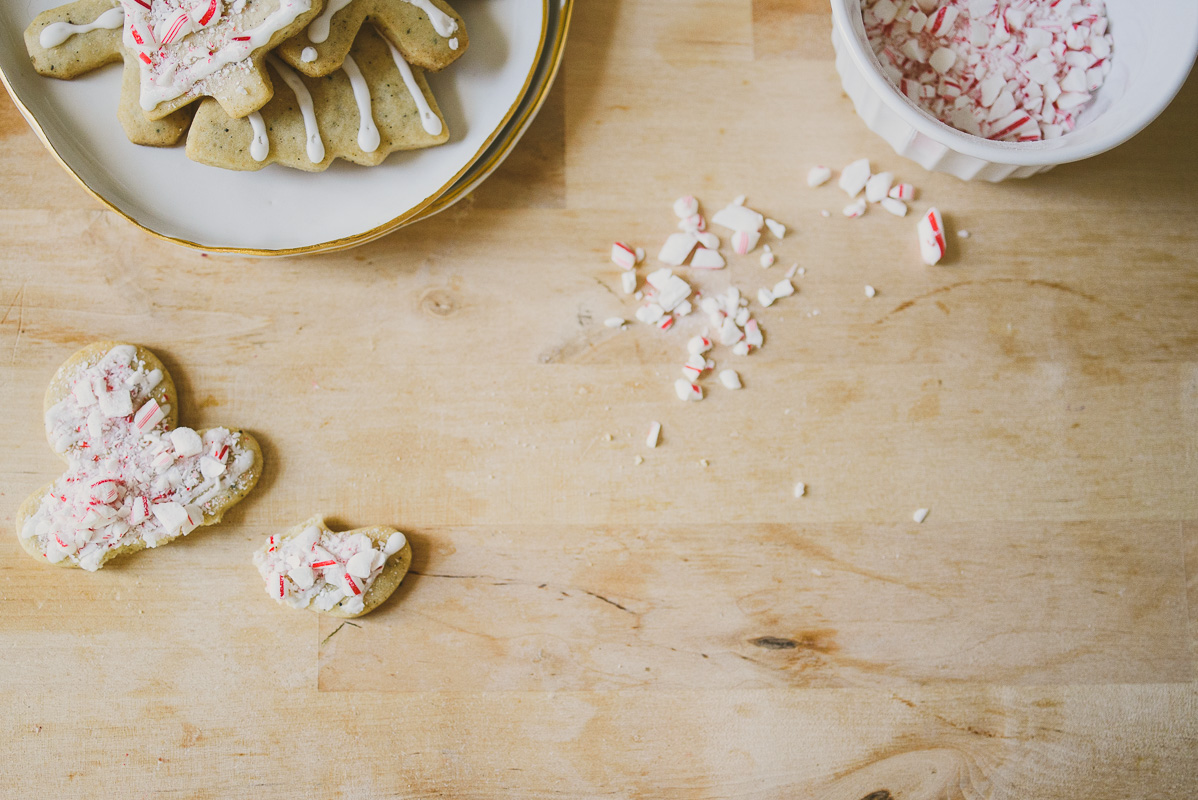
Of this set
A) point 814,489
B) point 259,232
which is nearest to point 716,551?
point 814,489

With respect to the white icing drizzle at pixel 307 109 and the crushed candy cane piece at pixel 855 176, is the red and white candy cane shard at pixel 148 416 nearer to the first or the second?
the white icing drizzle at pixel 307 109

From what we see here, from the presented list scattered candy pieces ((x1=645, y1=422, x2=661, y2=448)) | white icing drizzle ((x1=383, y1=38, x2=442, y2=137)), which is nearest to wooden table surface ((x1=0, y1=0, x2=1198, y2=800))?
scattered candy pieces ((x1=645, y1=422, x2=661, y2=448))

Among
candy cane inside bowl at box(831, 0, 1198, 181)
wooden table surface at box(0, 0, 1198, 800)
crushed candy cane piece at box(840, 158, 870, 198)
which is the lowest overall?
wooden table surface at box(0, 0, 1198, 800)

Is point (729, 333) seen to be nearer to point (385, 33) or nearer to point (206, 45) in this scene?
point (385, 33)

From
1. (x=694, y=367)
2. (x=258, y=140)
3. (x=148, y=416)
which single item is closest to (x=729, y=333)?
(x=694, y=367)

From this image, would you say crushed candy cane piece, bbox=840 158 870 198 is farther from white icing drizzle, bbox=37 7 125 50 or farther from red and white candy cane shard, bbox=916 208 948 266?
white icing drizzle, bbox=37 7 125 50
